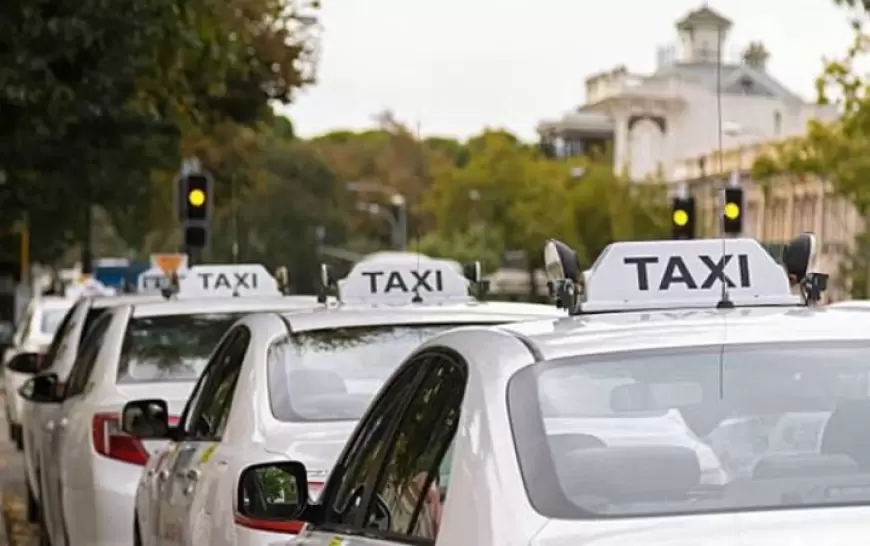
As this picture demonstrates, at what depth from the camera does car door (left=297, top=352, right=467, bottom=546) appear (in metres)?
4.92

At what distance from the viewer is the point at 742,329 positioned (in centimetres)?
498

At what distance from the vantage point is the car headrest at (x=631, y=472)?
4473mm

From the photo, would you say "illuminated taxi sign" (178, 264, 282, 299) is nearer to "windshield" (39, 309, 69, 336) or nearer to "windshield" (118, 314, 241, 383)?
"windshield" (118, 314, 241, 383)

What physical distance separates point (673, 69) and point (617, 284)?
2680 inches

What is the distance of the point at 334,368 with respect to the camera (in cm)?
809

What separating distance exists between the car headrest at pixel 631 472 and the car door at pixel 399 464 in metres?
0.35

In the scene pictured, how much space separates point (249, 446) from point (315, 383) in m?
0.53

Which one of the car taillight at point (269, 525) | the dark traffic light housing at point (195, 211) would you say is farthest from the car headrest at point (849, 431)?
the dark traffic light housing at point (195, 211)

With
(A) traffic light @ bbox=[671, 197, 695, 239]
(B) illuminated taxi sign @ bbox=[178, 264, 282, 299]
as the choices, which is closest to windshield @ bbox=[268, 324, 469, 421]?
(B) illuminated taxi sign @ bbox=[178, 264, 282, 299]

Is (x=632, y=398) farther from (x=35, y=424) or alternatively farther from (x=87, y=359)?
(x=35, y=424)

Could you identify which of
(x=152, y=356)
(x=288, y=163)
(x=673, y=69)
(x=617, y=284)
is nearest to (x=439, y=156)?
(x=288, y=163)

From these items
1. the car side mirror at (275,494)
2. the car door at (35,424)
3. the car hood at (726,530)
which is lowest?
the car door at (35,424)

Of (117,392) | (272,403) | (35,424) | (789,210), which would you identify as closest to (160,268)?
(35,424)

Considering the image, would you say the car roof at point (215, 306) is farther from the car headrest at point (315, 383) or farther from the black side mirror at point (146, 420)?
the car headrest at point (315, 383)
